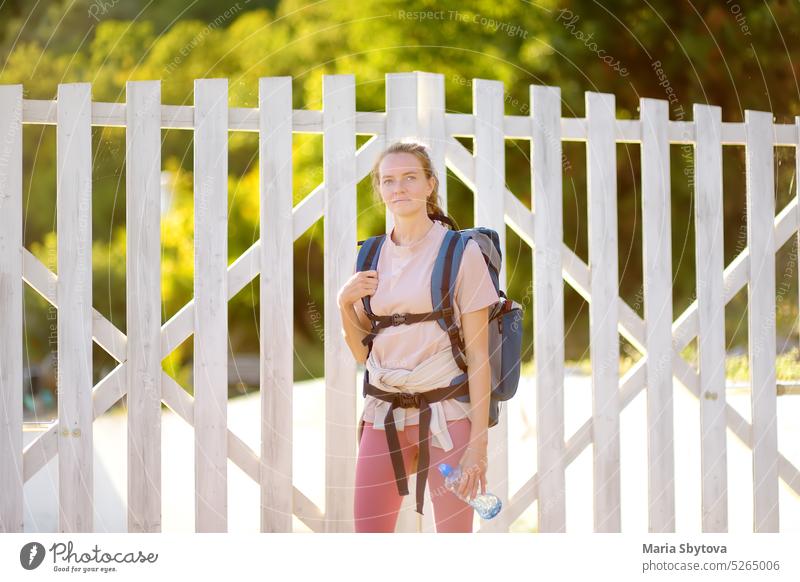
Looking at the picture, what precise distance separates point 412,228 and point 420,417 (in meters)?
0.58

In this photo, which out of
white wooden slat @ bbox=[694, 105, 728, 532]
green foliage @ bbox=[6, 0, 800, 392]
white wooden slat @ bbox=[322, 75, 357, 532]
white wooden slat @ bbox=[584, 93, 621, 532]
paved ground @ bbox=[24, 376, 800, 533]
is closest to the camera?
white wooden slat @ bbox=[322, 75, 357, 532]

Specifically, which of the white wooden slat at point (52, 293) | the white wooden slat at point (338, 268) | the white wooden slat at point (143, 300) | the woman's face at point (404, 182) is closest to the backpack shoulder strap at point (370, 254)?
the woman's face at point (404, 182)

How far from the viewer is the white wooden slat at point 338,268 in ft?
9.62

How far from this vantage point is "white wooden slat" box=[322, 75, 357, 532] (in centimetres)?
293

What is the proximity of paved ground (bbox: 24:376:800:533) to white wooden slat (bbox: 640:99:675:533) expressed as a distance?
64 centimetres

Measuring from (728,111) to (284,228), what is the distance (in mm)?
7783

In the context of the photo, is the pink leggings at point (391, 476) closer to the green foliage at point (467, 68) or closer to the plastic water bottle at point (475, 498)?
the plastic water bottle at point (475, 498)

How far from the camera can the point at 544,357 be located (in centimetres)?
310

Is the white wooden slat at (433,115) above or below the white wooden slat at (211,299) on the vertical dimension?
above

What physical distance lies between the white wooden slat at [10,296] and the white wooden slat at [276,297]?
854 millimetres

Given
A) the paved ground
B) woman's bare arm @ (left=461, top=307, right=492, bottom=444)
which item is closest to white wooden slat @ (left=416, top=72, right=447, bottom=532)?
woman's bare arm @ (left=461, top=307, right=492, bottom=444)

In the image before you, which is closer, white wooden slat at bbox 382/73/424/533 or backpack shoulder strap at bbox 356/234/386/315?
backpack shoulder strap at bbox 356/234/386/315

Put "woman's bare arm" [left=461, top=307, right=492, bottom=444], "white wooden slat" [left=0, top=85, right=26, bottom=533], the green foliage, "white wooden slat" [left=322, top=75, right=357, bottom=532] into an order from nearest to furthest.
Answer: "woman's bare arm" [left=461, top=307, right=492, bottom=444] → "white wooden slat" [left=0, top=85, right=26, bottom=533] → "white wooden slat" [left=322, top=75, right=357, bottom=532] → the green foliage

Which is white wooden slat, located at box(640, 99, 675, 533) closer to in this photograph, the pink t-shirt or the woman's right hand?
the pink t-shirt
